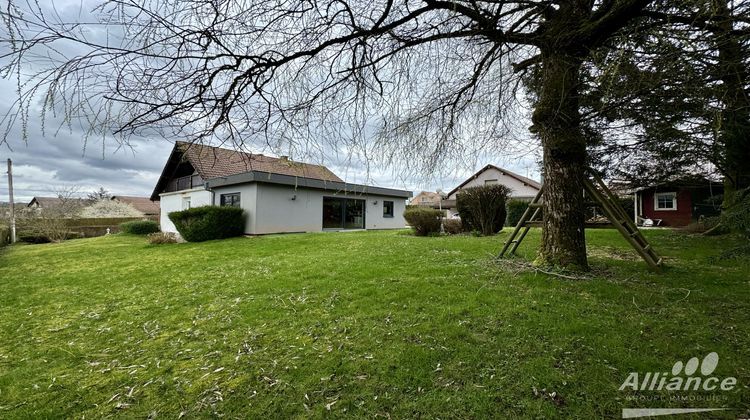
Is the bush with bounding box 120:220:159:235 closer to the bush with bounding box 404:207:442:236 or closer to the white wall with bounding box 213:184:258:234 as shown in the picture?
the white wall with bounding box 213:184:258:234

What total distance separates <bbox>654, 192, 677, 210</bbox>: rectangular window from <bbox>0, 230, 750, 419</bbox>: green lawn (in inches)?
767

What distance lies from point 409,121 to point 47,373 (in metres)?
4.60

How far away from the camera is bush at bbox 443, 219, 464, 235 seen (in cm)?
1194

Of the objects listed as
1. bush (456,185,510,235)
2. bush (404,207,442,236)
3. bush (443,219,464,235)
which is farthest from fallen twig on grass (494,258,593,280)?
bush (443,219,464,235)

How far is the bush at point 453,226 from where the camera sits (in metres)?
11.9

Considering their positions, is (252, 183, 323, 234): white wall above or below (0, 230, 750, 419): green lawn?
above

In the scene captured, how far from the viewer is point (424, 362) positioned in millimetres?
2545

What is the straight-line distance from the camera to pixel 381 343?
9.52ft

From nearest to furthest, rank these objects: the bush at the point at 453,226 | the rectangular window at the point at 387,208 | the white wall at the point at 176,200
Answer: the bush at the point at 453,226
the white wall at the point at 176,200
the rectangular window at the point at 387,208

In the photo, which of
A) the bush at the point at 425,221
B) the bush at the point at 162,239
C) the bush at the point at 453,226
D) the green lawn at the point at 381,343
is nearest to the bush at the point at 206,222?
the bush at the point at 162,239

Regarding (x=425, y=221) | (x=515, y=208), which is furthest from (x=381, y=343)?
(x=515, y=208)

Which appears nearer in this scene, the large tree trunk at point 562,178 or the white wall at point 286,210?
the large tree trunk at point 562,178

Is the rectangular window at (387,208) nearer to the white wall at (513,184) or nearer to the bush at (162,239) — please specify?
the white wall at (513,184)

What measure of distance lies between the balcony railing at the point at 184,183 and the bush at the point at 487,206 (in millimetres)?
13869
